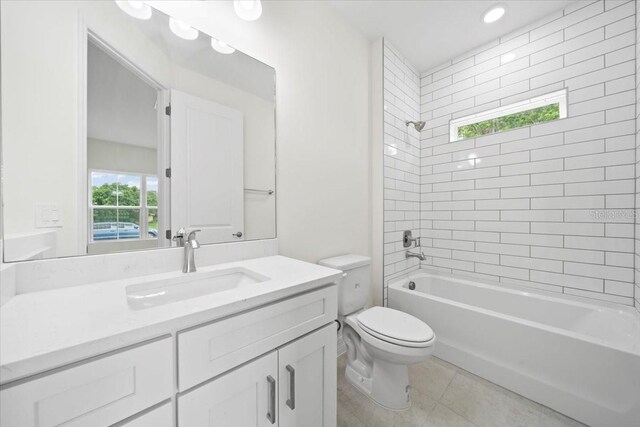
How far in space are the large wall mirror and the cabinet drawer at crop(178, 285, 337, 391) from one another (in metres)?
0.59

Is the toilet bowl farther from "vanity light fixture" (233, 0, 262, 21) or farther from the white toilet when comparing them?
"vanity light fixture" (233, 0, 262, 21)

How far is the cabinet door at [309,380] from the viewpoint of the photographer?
2.74 feet

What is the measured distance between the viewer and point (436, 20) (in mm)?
1867

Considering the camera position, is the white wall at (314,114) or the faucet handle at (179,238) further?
the white wall at (314,114)

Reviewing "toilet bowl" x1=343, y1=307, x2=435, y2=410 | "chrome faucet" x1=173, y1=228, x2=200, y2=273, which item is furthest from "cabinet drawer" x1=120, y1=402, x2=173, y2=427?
"toilet bowl" x1=343, y1=307, x2=435, y2=410

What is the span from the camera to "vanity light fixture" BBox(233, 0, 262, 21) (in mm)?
1297

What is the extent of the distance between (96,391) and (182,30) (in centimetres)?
143

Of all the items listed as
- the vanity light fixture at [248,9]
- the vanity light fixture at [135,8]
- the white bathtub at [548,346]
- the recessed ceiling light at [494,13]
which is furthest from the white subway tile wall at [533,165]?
the vanity light fixture at [135,8]

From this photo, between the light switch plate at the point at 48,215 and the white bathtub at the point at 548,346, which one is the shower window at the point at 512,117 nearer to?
the white bathtub at the point at 548,346

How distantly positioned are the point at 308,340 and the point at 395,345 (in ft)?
2.01

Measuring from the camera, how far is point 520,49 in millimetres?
1974

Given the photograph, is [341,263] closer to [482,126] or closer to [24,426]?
[24,426]

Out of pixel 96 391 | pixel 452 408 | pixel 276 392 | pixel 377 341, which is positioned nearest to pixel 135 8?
pixel 96 391

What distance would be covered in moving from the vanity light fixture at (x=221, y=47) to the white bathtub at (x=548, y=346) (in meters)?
2.04
